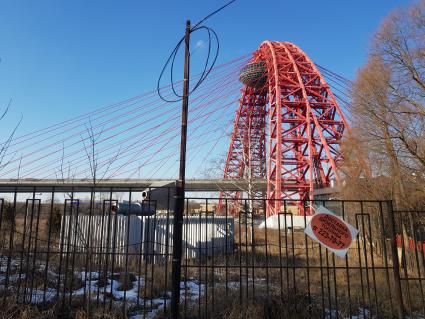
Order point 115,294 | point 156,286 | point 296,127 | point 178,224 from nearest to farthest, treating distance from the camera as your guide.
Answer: point 178,224 → point 115,294 → point 156,286 → point 296,127

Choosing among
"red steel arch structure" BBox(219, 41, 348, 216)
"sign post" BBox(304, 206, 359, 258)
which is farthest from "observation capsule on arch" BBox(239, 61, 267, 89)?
"sign post" BBox(304, 206, 359, 258)

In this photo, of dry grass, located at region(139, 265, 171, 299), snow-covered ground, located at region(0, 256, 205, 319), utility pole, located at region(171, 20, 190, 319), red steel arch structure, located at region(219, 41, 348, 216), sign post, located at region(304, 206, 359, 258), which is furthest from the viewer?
red steel arch structure, located at region(219, 41, 348, 216)

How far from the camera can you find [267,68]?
43.0 meters

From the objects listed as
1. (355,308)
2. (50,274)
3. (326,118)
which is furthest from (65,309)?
(326,118)

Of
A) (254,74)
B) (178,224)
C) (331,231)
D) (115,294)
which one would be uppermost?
(254,74)

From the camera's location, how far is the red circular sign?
201 inches

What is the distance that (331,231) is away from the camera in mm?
5180

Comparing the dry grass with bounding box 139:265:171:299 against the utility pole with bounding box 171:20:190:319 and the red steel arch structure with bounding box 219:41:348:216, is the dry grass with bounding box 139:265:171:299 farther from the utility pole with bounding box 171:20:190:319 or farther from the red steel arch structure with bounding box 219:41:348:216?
the red steel arch structure with bounding box 219:41:348:216

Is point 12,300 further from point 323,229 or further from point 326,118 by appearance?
point 326,118

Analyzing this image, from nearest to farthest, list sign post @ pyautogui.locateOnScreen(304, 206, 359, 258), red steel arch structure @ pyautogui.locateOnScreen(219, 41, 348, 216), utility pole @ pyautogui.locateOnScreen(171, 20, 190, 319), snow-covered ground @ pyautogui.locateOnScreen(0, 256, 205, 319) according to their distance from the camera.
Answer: utility pole @ pyautogui.locateOnScreen(171, 20, 190, 319), sign post @ pyautogui.locateOnScreen(304, 206, 359, 258), snow-covered ground @ pyautogui.locateOnScreen(0, 256, 205, 319), red steel arch structure @ pyautogui.locateOnScreen(219, 41, 348, 216)

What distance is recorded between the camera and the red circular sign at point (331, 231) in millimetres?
5117

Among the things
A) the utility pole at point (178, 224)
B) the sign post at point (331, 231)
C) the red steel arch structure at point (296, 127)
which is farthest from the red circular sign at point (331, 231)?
the red steel arch structure at point (296, 127)

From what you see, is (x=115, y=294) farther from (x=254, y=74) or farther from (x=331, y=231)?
(x=254, y=74)

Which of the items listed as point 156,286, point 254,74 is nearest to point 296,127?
point 254,74
